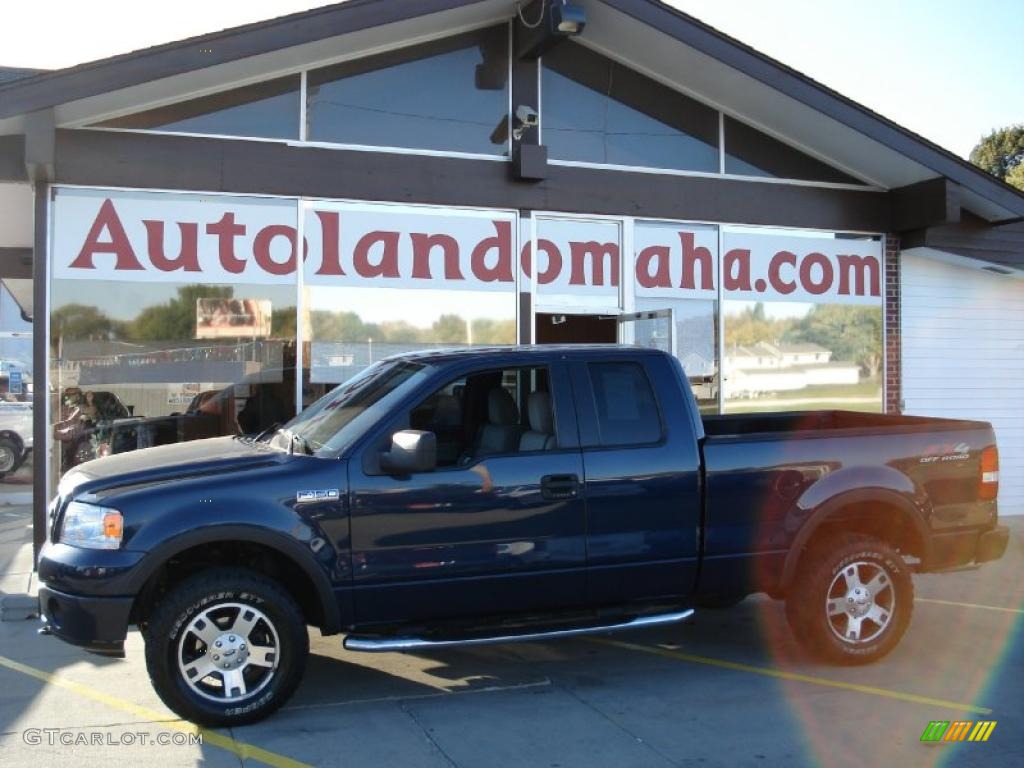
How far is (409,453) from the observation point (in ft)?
16.6

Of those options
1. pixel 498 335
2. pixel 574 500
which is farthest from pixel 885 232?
pixel 574 500

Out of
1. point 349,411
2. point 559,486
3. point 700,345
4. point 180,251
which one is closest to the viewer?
point 559,486

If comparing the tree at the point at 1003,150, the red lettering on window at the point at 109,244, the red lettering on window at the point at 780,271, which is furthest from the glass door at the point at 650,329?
the tree at the point at 1003,150

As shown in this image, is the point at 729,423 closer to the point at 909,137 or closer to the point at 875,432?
the point at 875,432

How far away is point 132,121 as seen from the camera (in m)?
8.88

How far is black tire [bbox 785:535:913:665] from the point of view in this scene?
236 inches

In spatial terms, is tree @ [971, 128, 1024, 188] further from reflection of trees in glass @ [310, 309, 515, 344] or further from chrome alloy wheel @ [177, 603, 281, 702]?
chrome alloy wheel @ [177, 603, 281, 702]

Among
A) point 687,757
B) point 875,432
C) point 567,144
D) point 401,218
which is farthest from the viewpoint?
point 567,144

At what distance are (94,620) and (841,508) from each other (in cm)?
420

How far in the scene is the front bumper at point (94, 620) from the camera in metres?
4.81

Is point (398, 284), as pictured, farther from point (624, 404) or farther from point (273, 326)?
point (624, 404)

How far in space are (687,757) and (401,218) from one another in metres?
6.37

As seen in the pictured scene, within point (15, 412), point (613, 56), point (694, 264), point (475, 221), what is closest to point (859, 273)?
point (694, 264)

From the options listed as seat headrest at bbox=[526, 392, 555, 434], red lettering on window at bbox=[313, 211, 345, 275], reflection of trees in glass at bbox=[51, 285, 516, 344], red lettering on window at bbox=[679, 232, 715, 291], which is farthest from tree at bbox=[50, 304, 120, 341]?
red lettering on window at bbox=[679, 232, 715, 291]
